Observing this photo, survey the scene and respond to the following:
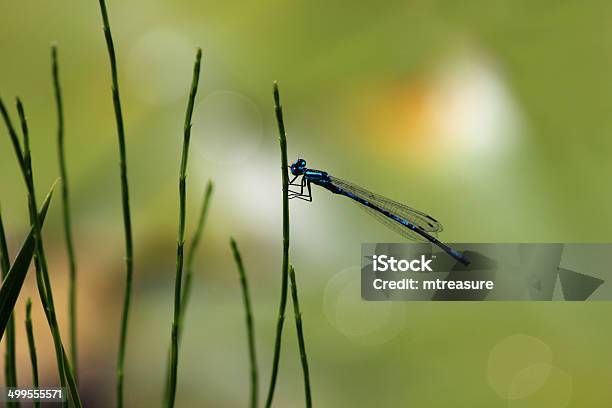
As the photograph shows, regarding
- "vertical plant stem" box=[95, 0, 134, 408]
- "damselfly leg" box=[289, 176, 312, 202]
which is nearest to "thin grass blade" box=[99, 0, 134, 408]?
"vertical plant stem" box=[95, 0, 134, 408]

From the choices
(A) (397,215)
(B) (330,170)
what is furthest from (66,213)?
(B) (330,170)

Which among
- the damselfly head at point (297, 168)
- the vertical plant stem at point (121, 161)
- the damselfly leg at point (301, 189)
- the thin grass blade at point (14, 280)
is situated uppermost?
the damselfly head at point (297, 168)

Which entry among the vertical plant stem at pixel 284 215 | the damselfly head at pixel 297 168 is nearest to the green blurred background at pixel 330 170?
the damselfly head at pixel 297 168

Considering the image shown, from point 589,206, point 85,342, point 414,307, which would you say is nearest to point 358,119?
point 414,307

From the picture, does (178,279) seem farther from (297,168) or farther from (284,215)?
(297,168)

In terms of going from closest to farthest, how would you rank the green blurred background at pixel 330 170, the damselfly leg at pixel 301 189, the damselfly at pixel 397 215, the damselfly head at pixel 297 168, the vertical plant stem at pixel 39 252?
the vertical plant stem at pixel 39 252 < the damselfly leg at pixel 301 189 < the damselfly head at pixel 297 168 < the damselfly at pixel 397 215 < the green blurred background at pixel 330 170

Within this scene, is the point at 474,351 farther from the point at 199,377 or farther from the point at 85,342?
the point at 85,342

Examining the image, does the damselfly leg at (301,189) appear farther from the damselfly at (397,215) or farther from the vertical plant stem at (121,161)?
the vertical plant stem at (121,161)

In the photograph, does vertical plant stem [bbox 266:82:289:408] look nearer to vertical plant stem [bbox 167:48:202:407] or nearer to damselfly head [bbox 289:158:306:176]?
vertical plant stem [bbox 167:48:202:407]
